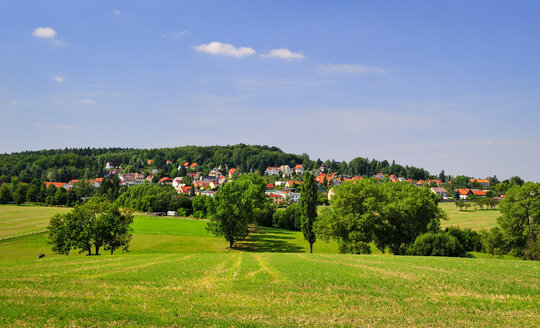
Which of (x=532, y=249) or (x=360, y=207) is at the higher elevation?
(x=360, y=207)

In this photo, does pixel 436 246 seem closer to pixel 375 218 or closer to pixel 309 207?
pixel 375 218

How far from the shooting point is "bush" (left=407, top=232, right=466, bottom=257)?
4219 cm

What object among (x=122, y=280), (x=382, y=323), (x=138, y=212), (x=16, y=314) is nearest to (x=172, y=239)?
(x=122, y=280)

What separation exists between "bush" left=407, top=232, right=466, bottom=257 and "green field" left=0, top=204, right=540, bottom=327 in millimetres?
15439

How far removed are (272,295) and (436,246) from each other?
106 feet

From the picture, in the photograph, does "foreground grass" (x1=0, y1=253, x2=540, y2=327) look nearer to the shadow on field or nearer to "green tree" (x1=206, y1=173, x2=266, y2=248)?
"green tree" (x1=206, y1=173, x2=266, y2=248)

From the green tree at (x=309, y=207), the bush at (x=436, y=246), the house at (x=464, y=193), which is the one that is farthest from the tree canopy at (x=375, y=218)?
the house at (x=464, y=193)

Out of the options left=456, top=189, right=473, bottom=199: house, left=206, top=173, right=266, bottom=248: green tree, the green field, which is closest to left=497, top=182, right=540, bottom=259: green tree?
the green field

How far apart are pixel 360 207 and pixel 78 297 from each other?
3967cm

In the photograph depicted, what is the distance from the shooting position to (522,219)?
154 feet

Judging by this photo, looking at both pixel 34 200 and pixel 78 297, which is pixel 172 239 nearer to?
pixel 78 297

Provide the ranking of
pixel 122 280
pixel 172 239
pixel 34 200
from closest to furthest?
1. pixel 122 280
2. pixel 172 239
3. pixel 34 200

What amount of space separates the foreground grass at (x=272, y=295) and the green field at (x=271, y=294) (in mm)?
49

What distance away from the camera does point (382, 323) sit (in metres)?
14.2
